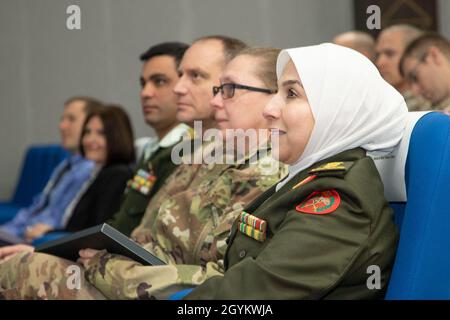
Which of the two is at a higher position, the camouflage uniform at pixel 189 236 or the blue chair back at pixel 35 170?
the camouflage uniform at pixel 189 236

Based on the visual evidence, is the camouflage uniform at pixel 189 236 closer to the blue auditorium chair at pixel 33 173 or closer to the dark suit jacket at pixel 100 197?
the dark suit jacket at pixel 100 197

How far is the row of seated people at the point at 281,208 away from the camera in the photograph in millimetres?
1440

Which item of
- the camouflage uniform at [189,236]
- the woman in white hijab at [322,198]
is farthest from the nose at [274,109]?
the camouflage uniform at [189,236]

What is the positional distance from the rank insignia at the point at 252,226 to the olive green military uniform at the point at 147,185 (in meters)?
1.15

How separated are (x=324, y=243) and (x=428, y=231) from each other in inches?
8.5

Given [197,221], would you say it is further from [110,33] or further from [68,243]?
A: [110,33]

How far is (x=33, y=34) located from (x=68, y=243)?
4.65 metres

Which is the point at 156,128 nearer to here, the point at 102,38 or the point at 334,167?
the point at 334,167

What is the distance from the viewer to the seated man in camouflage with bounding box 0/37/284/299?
1.92 meters

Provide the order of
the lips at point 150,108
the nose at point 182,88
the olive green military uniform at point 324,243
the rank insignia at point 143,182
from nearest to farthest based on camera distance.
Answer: the olive green military uniform at point 324,243 → the nose at point 182,88 → the rank insignia at point 143,182 → the lips at point 150,108

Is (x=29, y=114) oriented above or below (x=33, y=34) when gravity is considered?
below

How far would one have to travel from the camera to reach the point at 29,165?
6.02 metres
